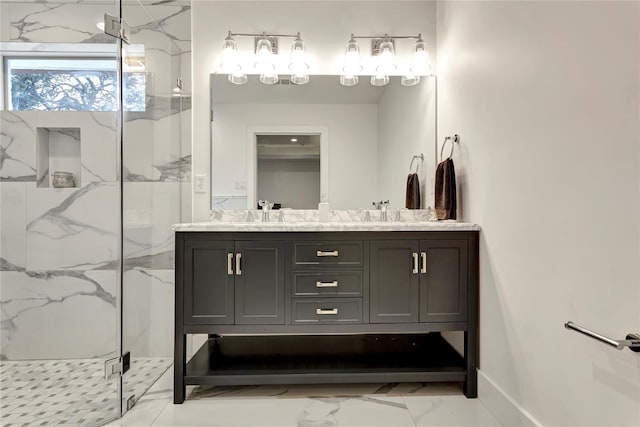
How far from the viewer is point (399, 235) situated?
1856 mm

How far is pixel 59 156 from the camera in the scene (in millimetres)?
2334

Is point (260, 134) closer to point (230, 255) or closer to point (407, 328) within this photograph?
point (230, 255)

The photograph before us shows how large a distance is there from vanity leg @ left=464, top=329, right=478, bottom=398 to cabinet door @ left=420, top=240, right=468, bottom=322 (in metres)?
0.11

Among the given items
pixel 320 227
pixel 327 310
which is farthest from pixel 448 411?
pixel 320 227

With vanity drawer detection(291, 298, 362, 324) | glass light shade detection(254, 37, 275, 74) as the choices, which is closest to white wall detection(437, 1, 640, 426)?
vanity drawer detection(291, 298, 362, 324)

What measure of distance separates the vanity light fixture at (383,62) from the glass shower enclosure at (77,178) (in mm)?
A: 1055

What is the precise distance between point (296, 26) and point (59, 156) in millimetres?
1764

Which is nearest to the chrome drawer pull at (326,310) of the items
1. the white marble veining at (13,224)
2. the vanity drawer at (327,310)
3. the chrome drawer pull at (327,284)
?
the vanity drawer at (327,310)

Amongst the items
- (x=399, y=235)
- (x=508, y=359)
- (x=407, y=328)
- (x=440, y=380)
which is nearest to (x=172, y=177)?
(x=399, y=235)

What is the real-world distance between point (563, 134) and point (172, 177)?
211 cm

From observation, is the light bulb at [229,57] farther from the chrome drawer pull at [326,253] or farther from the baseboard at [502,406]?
the baseboard at [502,406]

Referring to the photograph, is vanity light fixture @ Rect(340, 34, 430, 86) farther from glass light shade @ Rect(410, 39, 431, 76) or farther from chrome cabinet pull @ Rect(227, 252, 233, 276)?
chrome cabinet pull @ Rect(227, 252, 233, 276)

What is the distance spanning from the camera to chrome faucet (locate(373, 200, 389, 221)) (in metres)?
2.41

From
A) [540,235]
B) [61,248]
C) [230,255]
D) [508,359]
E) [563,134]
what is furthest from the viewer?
[61,248]
